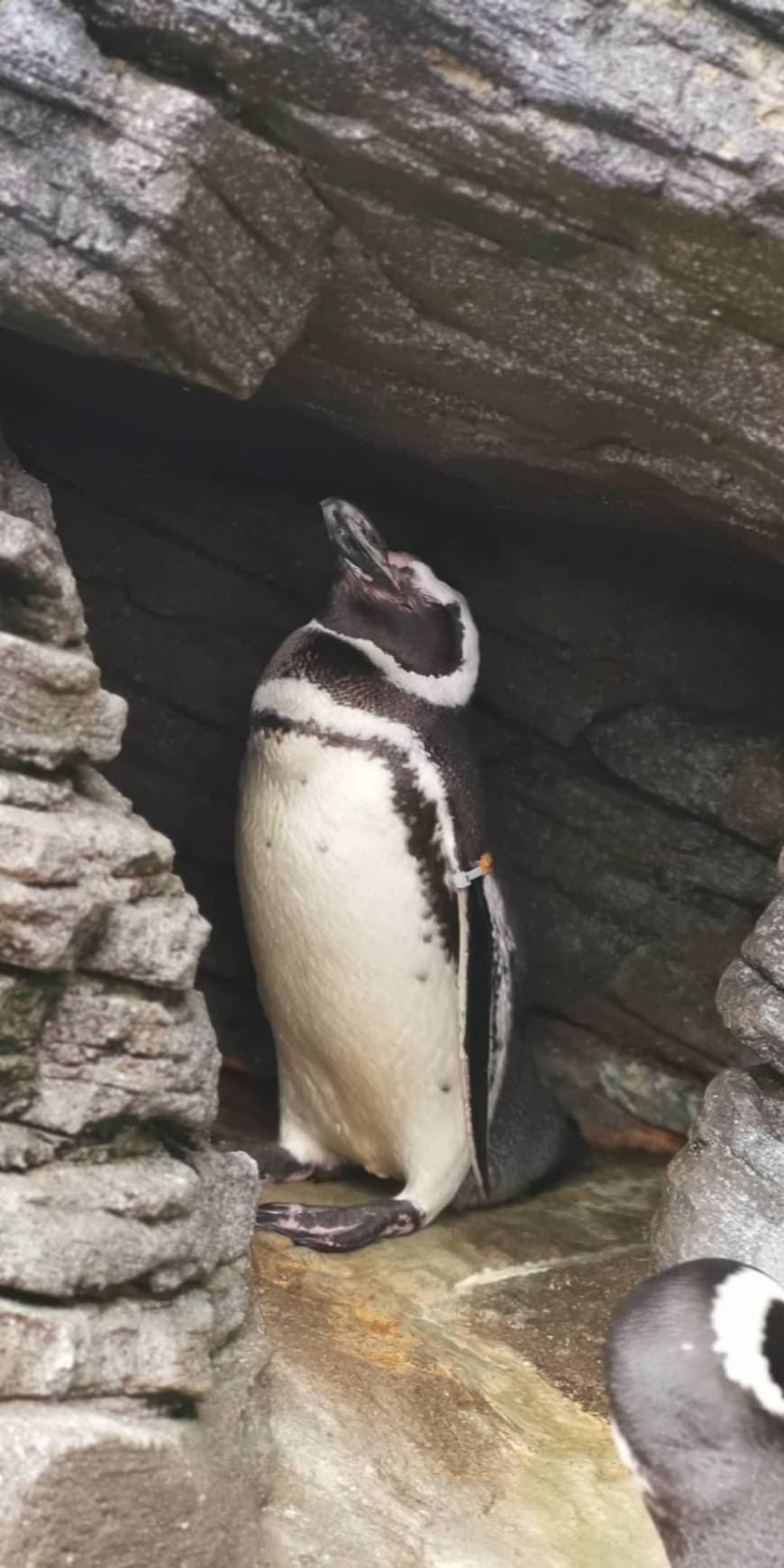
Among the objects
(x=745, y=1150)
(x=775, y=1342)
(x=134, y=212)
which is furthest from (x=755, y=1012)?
(x=134, y=212)

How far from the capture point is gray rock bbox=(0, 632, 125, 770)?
1929 millimetres

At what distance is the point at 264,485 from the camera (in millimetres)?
3500

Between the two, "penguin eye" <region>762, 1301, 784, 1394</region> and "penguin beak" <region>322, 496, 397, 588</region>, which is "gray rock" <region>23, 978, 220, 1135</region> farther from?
"penguin beak" <region>322, 496, 397, 588</region>

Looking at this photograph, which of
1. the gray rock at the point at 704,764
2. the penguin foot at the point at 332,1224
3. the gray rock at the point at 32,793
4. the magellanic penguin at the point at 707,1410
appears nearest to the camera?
the magellanic penguin at the point at 707,1410

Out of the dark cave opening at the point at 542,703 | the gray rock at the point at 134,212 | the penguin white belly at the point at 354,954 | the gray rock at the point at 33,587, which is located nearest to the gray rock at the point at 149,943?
the gray rock at the point at 33,587

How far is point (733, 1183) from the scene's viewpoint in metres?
2.56

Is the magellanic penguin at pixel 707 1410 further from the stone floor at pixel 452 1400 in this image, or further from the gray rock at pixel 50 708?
the gray rock at pixel 50 708

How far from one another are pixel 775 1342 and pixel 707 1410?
0.40ft

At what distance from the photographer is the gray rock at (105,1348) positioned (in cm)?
174

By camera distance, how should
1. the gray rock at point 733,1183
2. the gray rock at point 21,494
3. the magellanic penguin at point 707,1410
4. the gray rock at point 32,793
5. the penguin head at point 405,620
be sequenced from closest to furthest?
the magellanic penguin at point 707,1410
the gray rock at point 32,793
the gray rock at point 21,494
the gray rock at point 733,1183
the penguin head at point 405,620

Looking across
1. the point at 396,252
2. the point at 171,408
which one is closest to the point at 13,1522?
the point at 396,252

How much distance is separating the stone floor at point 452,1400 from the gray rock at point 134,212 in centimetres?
142

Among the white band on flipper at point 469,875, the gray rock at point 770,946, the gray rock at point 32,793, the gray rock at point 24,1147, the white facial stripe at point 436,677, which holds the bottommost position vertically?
the white band on flipper at point 469,875

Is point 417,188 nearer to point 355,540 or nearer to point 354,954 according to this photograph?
point 355,540
